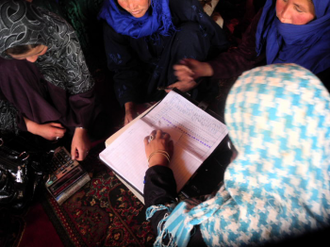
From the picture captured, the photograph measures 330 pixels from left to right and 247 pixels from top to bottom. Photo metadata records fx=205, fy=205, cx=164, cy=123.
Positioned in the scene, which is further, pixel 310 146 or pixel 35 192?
pixel 35 192

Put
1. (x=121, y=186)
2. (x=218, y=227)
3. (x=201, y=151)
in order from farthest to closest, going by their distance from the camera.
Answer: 1. (x=121, y=186)
2. (x=201, y=151)
3. (x=218, y=227)

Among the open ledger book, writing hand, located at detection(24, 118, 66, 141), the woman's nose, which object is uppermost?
the woman's nose

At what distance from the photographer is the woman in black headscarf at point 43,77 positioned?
2.26 ft

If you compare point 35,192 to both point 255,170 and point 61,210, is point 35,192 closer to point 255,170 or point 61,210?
point 61,210

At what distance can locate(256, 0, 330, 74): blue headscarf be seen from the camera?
2.36 feet

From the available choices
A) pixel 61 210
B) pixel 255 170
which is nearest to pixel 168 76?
pixel 255 170

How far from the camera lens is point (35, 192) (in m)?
1.18

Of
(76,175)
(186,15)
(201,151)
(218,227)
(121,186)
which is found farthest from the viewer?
(121,186)

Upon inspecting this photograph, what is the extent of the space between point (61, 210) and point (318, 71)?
1467 mm

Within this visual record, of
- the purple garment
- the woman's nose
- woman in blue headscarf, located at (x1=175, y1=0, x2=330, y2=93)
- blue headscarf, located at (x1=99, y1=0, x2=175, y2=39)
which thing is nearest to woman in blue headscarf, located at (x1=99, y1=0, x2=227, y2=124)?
blue headscarf, located at (x1=99, y1=0, x2=175, y2=39)

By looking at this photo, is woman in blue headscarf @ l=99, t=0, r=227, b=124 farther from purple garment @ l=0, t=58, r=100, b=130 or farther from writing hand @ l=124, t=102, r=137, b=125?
purple garment @ l=0, t=58, r=100, b=130

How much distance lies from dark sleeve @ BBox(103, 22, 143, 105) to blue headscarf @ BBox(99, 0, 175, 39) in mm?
75

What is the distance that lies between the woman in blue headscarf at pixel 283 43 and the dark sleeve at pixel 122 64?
0.92 feet

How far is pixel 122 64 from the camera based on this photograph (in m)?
1.18
